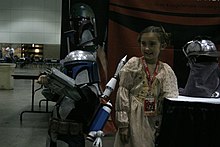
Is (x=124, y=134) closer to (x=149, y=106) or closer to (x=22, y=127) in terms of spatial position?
(x=149, y=106)

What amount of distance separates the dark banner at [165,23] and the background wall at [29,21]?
11.8m

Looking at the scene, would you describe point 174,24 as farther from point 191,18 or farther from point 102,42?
point 102,42

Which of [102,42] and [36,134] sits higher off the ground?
[102,42]

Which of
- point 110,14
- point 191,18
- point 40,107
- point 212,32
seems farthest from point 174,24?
point 40,107

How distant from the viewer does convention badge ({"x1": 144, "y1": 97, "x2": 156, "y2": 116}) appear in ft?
6.24

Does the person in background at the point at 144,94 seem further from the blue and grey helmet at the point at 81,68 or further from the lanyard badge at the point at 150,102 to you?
the blue and grey helmet at the point at 81,68

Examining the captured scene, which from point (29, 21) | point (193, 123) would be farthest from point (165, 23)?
point (29, 21)

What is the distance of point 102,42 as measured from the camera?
4203 mm

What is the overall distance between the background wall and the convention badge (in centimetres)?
1412

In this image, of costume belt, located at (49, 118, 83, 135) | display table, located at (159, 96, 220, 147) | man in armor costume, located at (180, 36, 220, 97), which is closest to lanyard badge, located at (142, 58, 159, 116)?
display table, located at (159, 96, 220, 147)

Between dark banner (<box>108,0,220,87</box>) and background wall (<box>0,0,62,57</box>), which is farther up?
background wall (<box>0,0,62,57</box>)

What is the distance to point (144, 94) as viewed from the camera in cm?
193

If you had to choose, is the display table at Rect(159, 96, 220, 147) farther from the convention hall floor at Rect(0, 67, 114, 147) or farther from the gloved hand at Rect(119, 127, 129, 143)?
the convention hall floor at Rect(0, 67, 114, 147)

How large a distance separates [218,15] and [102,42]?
5.13 feet
